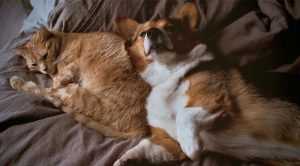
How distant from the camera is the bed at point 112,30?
33.0 inches

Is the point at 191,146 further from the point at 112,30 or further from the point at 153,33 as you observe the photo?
the point at 112,30

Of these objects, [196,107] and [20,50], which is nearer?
[196,107]

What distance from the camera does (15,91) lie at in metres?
1.16

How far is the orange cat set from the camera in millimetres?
969

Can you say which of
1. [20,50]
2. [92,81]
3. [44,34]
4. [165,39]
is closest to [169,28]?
[165,39]

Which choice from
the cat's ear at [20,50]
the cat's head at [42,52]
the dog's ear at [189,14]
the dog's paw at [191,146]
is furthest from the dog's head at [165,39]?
the cat's ear at [20,50]

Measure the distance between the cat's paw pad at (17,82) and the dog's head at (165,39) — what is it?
43 centimetres

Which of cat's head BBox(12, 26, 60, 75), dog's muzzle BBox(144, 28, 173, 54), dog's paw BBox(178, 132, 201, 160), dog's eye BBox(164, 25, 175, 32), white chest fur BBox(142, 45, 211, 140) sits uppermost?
dog's eye BBox(164, 25, 175, 32)

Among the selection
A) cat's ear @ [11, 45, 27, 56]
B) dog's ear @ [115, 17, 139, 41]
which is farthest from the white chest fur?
cat's ear @ [11, 45, 27, 56]

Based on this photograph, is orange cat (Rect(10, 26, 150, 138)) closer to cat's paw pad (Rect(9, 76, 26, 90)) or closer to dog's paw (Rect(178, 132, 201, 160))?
cat's paw pad (Rect(9, 76, 26, 90))

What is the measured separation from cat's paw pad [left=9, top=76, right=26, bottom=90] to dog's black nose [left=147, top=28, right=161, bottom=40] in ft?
1.68

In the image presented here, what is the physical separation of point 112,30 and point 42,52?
30 centimetres

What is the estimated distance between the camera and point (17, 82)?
1.17 m

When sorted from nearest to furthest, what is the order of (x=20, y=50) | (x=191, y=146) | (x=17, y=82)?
(x=191, y=146)
(x=17, y=82)
(x=20, y=50)
